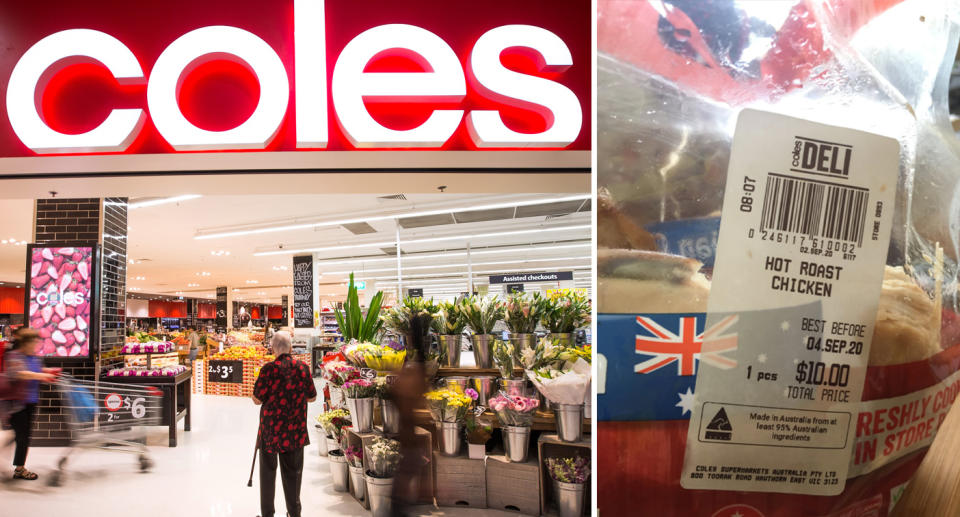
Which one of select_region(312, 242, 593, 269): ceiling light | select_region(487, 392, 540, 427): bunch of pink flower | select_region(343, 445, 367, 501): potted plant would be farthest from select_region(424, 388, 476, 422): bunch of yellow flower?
select_region(312, 242, 593, 269): ceiling light

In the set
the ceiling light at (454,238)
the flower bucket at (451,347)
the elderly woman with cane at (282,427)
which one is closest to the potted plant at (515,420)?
the flower bucket at (451,347)

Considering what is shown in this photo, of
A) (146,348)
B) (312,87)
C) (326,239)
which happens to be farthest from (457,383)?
(326,239)

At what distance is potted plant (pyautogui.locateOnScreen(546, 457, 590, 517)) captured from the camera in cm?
379

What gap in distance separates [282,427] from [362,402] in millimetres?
620

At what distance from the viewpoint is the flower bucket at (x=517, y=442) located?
3998 millimetres

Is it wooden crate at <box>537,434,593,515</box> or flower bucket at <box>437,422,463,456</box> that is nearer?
wooden crate at <box>537,434,593,515</box>

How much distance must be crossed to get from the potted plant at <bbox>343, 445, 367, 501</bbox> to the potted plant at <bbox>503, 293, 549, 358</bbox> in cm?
170

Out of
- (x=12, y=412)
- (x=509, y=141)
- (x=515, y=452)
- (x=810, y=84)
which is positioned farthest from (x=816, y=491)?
(x=12, y=412)

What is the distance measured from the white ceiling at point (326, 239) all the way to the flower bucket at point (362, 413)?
15.0 feet

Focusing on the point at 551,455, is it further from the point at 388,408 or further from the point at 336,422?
the point at 336,422

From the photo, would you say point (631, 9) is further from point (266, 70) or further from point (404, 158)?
point (266, 70)

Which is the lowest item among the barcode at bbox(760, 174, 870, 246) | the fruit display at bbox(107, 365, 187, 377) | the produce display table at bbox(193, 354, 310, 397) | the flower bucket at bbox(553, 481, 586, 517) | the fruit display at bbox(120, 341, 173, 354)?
the produce display table at bbox(193, 354, 310, 397)

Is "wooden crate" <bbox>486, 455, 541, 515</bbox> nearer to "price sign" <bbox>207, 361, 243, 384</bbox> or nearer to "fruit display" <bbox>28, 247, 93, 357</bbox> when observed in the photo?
"fruit display" <bbox>28, 247, 93, 357</bbox>

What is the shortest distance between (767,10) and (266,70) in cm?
222
